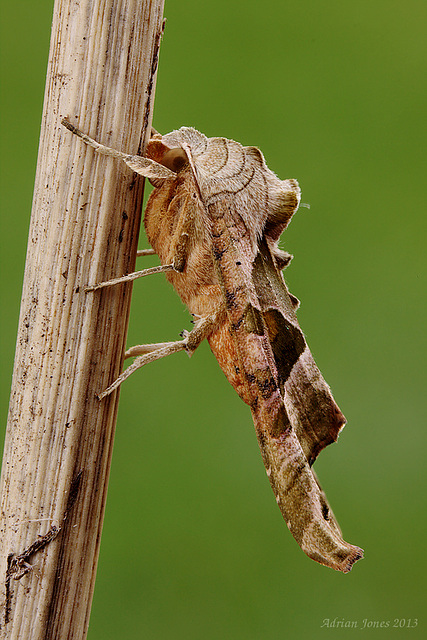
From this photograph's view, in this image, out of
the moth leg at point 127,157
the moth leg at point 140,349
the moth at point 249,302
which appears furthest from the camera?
the moth leg at point 140,349

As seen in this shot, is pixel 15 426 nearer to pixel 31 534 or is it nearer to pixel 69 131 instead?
pixel 31 534

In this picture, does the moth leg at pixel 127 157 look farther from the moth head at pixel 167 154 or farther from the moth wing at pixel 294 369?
the moth wing at pixel 294 369

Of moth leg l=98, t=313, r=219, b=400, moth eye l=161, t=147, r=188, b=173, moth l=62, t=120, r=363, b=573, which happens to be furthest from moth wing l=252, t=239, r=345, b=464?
moth eye l=161, t=147, r=188, b=173

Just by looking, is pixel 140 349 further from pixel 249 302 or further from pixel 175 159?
pixel 175 159

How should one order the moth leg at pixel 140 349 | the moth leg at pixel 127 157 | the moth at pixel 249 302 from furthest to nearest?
the moth leg at pixel 140 349 < the moth at pixel 249 302 < the moth leg at pixel 127 157

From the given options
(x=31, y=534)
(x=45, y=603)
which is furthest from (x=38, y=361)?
(x=45, y=603)

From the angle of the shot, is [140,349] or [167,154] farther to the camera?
[140,349]

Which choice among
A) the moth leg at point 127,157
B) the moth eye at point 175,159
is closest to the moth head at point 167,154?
the moth eye at point 175,159

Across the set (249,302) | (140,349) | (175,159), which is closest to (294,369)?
(249,302)
